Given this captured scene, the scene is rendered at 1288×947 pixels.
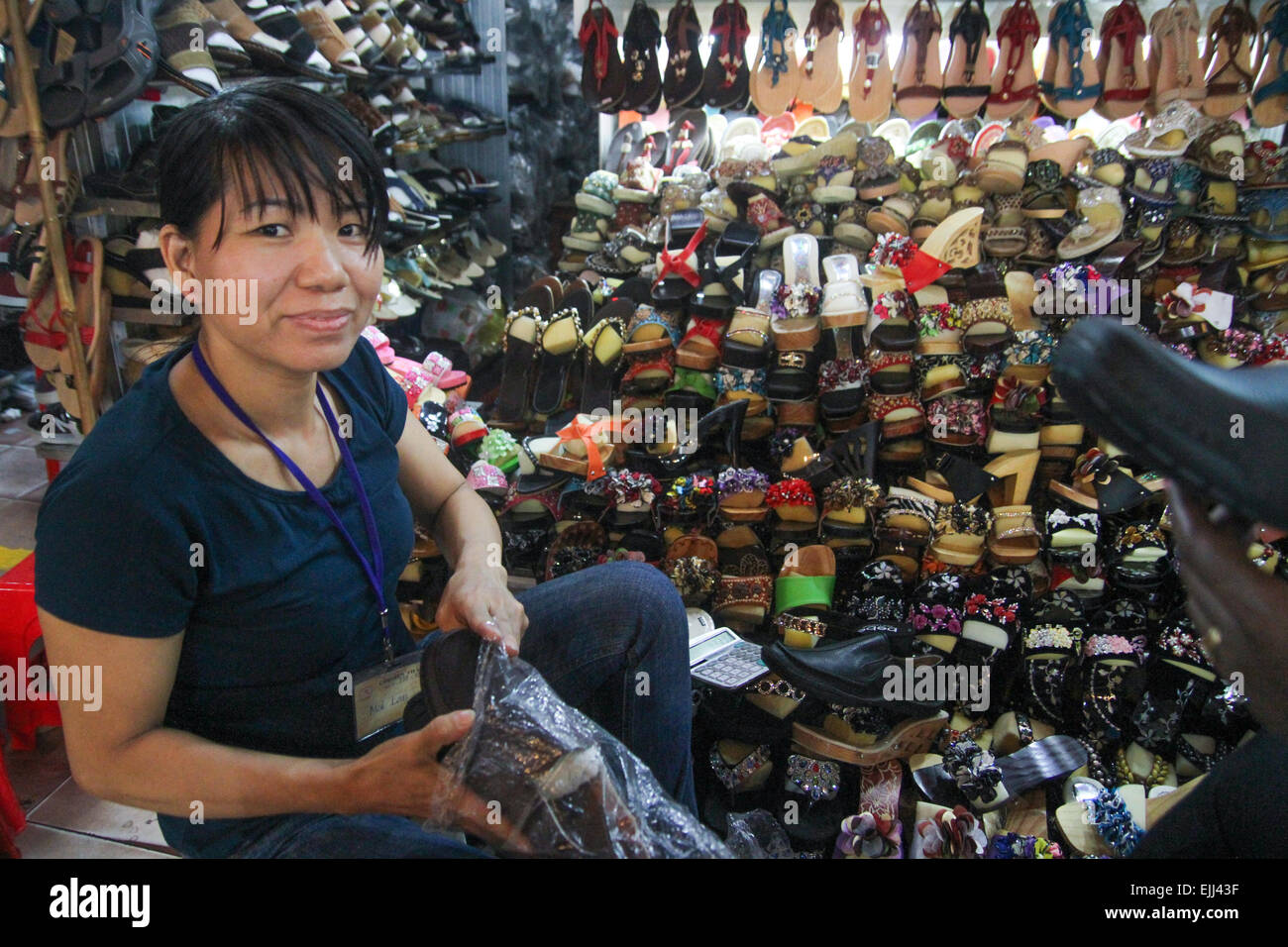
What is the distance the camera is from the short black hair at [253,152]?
98cm

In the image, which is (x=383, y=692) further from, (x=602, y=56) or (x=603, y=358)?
(x=602, y=56)

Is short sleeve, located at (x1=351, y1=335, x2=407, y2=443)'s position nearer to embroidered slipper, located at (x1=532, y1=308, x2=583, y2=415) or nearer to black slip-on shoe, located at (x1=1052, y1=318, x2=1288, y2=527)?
black slip-on shoe, located at (x1=1052, y1=318, x2=1288, y2=527)

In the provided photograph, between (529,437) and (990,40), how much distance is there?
8.20 ft

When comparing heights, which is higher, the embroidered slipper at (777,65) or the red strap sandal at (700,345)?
the embroidered slipper at (777,65)

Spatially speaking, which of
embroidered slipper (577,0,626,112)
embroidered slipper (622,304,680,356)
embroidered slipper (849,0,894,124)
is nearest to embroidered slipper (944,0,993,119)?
embroidered slipper (849,0,894,124)

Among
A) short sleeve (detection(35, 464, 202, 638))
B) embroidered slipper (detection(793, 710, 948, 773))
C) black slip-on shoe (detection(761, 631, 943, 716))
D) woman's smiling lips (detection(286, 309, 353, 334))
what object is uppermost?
woman's smiling lips (detection(286, 309, 353, 334))

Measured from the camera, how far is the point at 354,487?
121cm

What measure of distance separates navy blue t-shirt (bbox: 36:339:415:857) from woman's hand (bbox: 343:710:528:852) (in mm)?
211

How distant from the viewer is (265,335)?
1026 mm

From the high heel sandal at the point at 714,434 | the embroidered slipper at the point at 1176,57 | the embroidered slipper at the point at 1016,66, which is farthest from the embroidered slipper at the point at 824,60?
the high heel sandal at the point at 714,434

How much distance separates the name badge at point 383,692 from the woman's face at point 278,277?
0.44 metres

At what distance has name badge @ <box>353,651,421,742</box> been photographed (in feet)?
3.88

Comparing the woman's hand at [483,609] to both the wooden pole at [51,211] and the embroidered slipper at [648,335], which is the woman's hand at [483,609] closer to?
the embroidered slipper at [648,335]

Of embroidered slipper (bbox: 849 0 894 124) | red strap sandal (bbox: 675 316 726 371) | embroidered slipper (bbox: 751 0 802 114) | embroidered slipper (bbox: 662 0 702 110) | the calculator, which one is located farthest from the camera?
embroidered slipper (bbox: 662 0 702 110)
